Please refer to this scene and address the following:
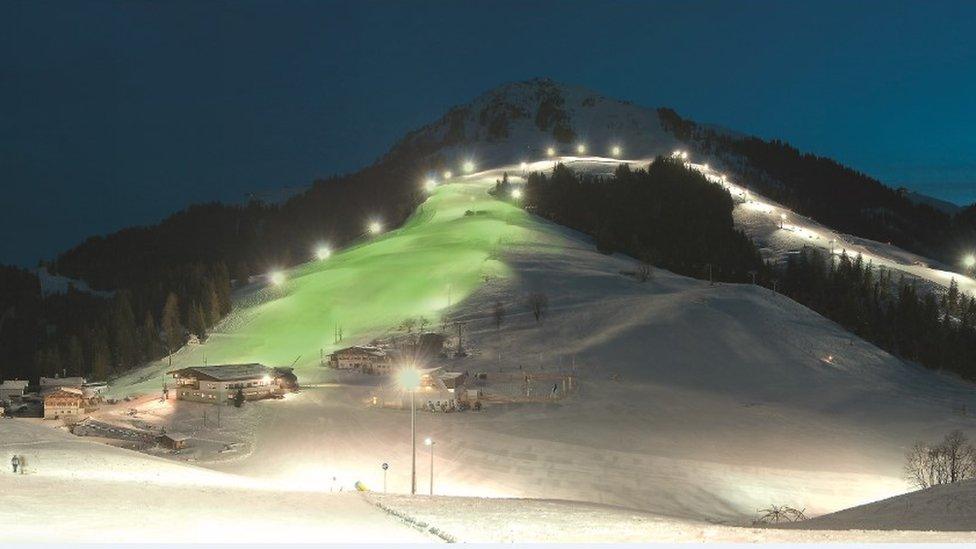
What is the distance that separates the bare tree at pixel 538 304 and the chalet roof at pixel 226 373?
25.2 meters

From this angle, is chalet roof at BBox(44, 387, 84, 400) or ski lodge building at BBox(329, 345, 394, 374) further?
ski lodge building at BBox(329, 345, 394, 374)

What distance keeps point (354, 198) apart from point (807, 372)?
139m

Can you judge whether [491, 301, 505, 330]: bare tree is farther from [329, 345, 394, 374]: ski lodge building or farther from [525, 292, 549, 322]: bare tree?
[329, 345, 394, 374]: ski lodge building

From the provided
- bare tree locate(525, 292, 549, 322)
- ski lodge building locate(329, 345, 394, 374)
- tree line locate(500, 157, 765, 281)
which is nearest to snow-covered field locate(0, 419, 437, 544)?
ski lodge building locate(329, 345, 394, 374)

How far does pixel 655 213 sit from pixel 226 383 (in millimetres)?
81667

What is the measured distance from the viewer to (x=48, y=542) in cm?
999

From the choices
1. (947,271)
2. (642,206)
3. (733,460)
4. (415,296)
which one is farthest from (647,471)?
(947,271)

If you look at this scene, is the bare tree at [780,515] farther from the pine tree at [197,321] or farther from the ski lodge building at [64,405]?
the pine tree at [197,321]

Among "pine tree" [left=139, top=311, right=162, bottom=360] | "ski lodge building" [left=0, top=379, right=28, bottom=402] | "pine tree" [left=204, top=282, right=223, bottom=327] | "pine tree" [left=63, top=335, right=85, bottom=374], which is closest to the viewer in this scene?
"ski lodge building" [left=0, top=379, right=28, bottom=402]

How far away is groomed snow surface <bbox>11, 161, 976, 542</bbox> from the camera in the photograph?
1476 cm

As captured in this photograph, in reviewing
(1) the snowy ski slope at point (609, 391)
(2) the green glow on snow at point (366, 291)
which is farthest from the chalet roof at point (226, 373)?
(2) the green glow on snow at point (366, 291)

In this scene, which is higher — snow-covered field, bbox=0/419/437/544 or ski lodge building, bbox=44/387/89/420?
snow-covered field, bbox=0/419/437/544

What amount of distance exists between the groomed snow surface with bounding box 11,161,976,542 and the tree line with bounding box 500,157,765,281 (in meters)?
15.8

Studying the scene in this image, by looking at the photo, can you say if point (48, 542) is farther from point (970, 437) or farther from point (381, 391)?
point (970, 437)
